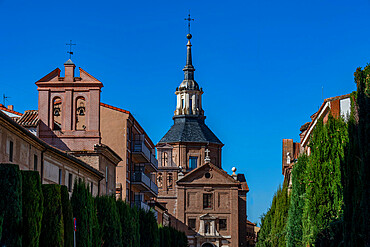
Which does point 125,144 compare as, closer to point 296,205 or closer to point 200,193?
point 296,205

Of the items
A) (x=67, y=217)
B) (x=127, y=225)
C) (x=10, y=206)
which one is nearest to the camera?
(x=10, y=206)

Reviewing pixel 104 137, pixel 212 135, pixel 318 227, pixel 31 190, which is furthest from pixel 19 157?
pixel 212 135

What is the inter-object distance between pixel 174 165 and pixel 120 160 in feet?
154

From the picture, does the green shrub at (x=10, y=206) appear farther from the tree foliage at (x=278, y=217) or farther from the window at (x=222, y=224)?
the window at (x=222, y=224)

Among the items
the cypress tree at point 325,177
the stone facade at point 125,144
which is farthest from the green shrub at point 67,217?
the stone facade at point 125,144

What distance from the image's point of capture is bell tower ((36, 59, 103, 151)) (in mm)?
44812

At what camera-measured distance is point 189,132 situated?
97.8 meters

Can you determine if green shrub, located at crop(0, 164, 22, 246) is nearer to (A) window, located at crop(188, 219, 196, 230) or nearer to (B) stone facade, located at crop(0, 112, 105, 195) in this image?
(B) stone facade, located at crop(0, 112, 105, 195)

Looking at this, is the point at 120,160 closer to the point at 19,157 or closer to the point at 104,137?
the point at 104,137

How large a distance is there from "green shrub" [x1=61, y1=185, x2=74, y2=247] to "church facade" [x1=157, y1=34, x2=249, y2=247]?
6423 centimetres

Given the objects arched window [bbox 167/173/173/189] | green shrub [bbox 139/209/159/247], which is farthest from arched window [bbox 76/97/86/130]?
arched window [bbox 167/173/173/189]

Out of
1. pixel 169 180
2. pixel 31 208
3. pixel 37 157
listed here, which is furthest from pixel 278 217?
pixel 31 208

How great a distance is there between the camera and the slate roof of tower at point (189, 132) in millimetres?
97125

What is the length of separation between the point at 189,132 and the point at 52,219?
75.8 meters
